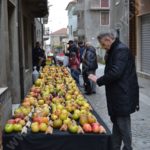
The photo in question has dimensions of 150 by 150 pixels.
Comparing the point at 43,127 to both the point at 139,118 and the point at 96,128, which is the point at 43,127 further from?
the point at 139,118

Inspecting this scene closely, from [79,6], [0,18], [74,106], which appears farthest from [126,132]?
[79,6]

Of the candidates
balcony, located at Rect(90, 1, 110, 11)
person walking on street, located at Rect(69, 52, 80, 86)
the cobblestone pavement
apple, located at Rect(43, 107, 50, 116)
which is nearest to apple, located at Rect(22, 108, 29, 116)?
apple, located at Rect(43, 107, 50, 116)

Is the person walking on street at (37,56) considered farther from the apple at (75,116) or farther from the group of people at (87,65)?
the apple at (75,116)

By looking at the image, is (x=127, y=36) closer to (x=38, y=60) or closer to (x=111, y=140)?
(x=38, y=60)

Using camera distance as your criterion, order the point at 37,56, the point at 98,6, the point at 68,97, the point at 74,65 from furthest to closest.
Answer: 1. the point at 98,6
2. the point at 37,56
3. the point at 74,65
4. the point at 68,97

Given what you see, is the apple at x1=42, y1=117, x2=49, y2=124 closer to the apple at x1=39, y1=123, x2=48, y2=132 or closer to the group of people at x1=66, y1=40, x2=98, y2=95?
the apple at x1=39, y1=123, x2=48, y2=132

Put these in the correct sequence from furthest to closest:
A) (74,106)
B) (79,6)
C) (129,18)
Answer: (79,6)
(129,18)
(74,106)

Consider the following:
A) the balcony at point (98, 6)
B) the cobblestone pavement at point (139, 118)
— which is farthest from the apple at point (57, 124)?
the balcony at point (98, 6)

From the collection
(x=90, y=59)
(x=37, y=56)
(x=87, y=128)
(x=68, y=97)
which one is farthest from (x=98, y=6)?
(x=87, y=128)

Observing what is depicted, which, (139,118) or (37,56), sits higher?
(37,56)

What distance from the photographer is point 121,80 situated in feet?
19.7

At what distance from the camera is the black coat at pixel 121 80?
595 centimetres

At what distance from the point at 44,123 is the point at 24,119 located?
19.2 inches

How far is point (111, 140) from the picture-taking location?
6.22 metres
